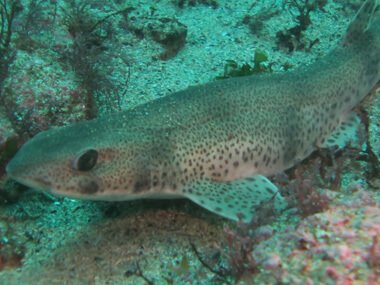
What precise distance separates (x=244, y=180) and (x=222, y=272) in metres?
1.26

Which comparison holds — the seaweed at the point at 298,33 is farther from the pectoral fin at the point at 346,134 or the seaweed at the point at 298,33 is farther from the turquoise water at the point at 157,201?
the pectoral fin at the point at 346,134

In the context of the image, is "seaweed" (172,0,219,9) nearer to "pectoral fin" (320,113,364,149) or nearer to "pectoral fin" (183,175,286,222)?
"pectoral fin" (320,113,364,149)

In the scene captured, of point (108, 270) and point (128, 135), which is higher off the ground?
point (128, 135)

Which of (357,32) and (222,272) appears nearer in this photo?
(222,272)

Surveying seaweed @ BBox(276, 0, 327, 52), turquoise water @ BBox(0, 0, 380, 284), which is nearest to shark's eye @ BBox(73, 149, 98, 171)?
turquoise water @ BBox(0, 0, 380, 284)

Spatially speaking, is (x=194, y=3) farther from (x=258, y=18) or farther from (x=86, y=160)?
(x=86, y=160)

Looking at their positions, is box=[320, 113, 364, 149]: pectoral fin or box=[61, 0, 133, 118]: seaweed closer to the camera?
box=[320, 113, 364, 149]: pectoral fin

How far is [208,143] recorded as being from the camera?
13.3 ft

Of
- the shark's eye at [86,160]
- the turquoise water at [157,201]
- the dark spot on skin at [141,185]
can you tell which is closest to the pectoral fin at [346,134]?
the turquoise water at [157,201]

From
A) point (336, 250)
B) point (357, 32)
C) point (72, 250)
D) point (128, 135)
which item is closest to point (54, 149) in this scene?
point (128, 135)

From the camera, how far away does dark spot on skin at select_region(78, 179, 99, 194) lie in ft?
11.3

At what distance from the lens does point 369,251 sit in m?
2.47

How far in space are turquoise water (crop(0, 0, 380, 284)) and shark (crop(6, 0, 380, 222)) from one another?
30cm

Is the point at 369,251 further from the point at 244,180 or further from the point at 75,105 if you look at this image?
the point at 75,105
